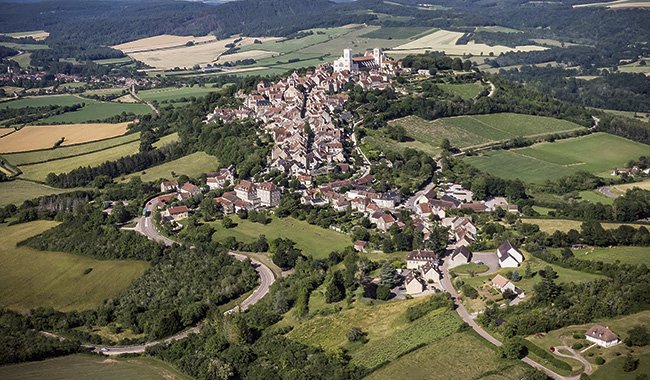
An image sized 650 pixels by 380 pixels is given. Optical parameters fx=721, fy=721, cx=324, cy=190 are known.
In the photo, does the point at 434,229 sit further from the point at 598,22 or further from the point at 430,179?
the point at 598,22

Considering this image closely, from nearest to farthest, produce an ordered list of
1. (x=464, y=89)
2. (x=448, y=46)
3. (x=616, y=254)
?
(x=616, y=254) < (x=464, y=89) < (x=448, y=46)

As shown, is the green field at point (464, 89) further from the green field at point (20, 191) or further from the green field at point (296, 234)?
the green field at point (20, 191)

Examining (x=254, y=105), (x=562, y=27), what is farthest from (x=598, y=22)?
(x=254, y=105)

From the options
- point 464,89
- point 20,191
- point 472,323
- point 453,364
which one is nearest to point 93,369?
point 453,364

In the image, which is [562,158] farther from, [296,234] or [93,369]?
[93,369]

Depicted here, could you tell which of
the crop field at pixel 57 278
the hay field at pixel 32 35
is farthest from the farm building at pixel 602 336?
the hay field at pixel 32 35

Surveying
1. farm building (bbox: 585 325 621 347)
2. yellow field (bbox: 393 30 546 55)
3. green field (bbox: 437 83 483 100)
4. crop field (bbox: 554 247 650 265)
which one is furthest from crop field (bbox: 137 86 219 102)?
farm building (bbox: 585 325 621 347)
